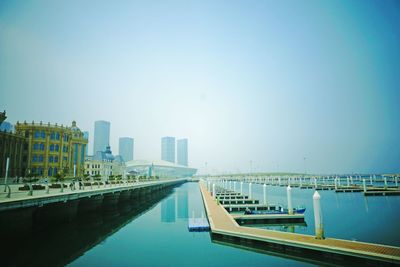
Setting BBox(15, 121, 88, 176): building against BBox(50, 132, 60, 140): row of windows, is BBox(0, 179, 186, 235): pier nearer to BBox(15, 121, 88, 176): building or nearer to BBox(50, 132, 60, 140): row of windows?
BBox(15, 121, 88, 176): building

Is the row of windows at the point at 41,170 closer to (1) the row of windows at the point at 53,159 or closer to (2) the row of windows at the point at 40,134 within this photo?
(1) the row of windows at the point at 53,159

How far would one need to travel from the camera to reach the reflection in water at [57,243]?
19.0 metres

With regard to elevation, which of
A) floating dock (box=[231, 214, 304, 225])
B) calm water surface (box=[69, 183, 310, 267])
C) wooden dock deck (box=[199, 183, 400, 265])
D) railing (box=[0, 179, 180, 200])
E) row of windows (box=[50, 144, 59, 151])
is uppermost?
row of windows (box=[50, 144, 59, 151])

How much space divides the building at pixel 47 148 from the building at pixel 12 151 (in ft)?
4.93

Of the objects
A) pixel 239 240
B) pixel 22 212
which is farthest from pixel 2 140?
pixel 239 240

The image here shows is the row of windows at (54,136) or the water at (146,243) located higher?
the row of windows at (54,136)

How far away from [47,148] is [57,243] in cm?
6238

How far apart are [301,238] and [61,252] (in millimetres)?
18935

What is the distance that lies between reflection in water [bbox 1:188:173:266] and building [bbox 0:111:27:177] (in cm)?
4481

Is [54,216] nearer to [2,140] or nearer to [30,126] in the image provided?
[2,140]

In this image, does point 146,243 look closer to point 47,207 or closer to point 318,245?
point 47,207

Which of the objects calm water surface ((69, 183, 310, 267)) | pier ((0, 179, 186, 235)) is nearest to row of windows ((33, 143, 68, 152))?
Result: pier ((0, 179, 186, 235))

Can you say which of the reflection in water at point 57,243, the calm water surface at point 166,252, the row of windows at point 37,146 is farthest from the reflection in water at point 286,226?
the row of windows at point 37,146

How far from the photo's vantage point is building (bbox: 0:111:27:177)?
63938mm
